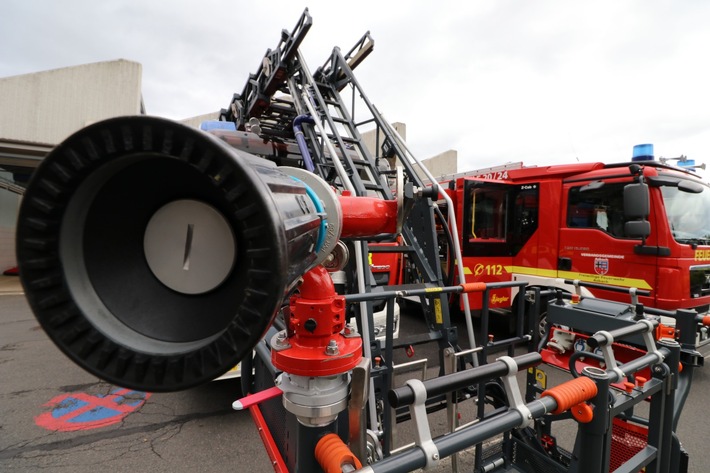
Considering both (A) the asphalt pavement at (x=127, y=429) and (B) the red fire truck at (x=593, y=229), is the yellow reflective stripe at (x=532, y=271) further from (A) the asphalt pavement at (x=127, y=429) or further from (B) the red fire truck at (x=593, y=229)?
(A) the asphalt pavement at (x=127, y=429)

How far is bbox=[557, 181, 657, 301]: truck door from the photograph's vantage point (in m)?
4.31

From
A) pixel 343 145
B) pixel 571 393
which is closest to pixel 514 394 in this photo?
pixel 571 393

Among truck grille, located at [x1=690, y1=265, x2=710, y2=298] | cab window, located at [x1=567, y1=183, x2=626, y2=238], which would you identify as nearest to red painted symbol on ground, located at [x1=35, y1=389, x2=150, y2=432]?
cab window, located at [x1=567, y1=183, x2=626, y2=238]

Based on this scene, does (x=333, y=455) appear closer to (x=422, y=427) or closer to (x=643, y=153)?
(x=422, y=427)

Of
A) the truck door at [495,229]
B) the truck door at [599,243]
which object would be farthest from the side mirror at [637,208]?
the truck door at [495,229]

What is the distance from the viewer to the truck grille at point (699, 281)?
4212mm

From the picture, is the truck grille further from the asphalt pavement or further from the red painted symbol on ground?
the red painted symbol on ground

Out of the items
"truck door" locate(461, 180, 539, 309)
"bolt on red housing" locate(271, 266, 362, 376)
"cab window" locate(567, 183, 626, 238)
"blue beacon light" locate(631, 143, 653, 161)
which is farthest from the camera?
"truck door" locate(461, 180, 539, 309)

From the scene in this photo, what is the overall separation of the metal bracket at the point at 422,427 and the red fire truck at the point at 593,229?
3.97 m

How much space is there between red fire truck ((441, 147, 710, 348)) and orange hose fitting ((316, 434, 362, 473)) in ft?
13.8

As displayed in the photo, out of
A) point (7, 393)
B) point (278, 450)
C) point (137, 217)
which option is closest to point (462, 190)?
point (278, 450)

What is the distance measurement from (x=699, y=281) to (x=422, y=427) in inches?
206

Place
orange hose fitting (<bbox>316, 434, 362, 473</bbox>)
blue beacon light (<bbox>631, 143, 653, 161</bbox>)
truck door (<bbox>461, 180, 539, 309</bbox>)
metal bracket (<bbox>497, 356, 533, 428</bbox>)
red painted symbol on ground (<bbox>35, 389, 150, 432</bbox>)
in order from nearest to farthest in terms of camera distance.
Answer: orange hose fitting (<bbox>316, 434, 362, 473</bbox>) → metal bracket (<bbox>497, 356, 533, 428</bbox>) → red painted symbol on ground (<bbox>35, 389, 150, 432</bbox>) → blue beacon light (<bbox>631, 143, 653, 161</bbox>) → truck door (<bbox>461, 180, 539, 309</bbox>)

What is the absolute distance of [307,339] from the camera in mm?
1033
